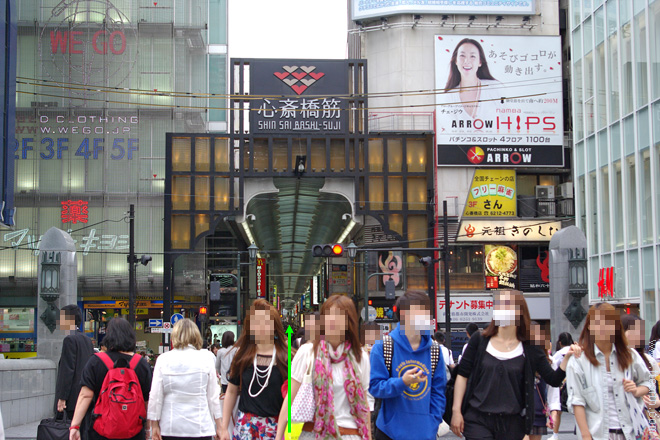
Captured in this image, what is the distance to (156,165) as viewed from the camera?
43.2 m

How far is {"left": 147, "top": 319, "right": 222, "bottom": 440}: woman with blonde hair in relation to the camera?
709 centimetres

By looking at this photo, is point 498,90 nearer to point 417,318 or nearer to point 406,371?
point 417,318

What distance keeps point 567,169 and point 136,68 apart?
75.3 ft

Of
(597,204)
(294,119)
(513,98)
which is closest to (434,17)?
(513,98)

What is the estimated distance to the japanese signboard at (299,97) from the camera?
1554 inches

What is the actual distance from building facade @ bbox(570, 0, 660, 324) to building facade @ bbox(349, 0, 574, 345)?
1122cm

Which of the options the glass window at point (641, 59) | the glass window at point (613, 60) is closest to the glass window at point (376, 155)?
the glass window at point (613, 60)

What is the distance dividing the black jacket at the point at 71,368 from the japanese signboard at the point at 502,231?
3300cm

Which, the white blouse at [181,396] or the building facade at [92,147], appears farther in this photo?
the building facade at [92,147]

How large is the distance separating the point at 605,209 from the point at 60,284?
17.3 metres

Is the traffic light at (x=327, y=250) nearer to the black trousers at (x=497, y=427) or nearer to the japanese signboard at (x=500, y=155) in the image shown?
the japanese signboard at (x=500, y=155)

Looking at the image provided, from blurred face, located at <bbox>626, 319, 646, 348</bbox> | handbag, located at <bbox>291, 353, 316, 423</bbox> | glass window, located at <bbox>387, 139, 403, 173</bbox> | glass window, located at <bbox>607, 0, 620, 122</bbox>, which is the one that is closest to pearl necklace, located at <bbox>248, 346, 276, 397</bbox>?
handbag, located at <bbox>291, 353, 316, 423</bbox>

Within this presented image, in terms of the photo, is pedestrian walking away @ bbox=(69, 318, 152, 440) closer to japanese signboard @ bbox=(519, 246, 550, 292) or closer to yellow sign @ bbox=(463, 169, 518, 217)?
yellow sign @ bbox=(463, 169, 518, 217)

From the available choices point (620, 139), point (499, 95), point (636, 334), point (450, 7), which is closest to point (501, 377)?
point (636, 334)
